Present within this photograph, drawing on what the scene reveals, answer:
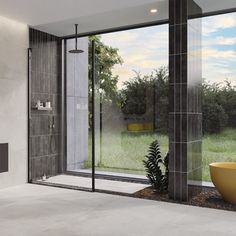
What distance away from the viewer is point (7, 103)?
5.21 meters

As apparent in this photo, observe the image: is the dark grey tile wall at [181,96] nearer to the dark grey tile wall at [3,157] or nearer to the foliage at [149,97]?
the foliage at [149,97]

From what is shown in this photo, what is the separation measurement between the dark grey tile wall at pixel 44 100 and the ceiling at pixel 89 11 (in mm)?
507

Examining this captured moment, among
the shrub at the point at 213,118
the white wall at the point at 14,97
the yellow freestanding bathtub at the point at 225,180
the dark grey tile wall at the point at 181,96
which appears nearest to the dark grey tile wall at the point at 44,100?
the white wall at the point at 14,97

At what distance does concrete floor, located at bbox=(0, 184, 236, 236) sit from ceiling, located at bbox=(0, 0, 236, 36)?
2.76m

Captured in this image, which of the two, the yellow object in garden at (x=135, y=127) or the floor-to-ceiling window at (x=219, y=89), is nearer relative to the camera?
the floor-to-ceiling window at (x=219, y=89)

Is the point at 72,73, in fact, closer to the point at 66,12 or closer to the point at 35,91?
the point at 35,91

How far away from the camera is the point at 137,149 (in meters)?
5.43

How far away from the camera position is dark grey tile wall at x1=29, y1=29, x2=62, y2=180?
5707 millimetres

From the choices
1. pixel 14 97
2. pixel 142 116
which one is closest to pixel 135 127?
pixel 142 116

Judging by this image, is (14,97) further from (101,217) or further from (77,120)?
(101,217)

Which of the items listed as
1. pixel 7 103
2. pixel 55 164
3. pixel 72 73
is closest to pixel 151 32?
pixel 72 73

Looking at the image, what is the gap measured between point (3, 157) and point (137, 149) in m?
2.22

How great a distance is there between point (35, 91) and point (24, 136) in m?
0.84

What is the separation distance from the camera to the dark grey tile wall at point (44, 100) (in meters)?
5.71
